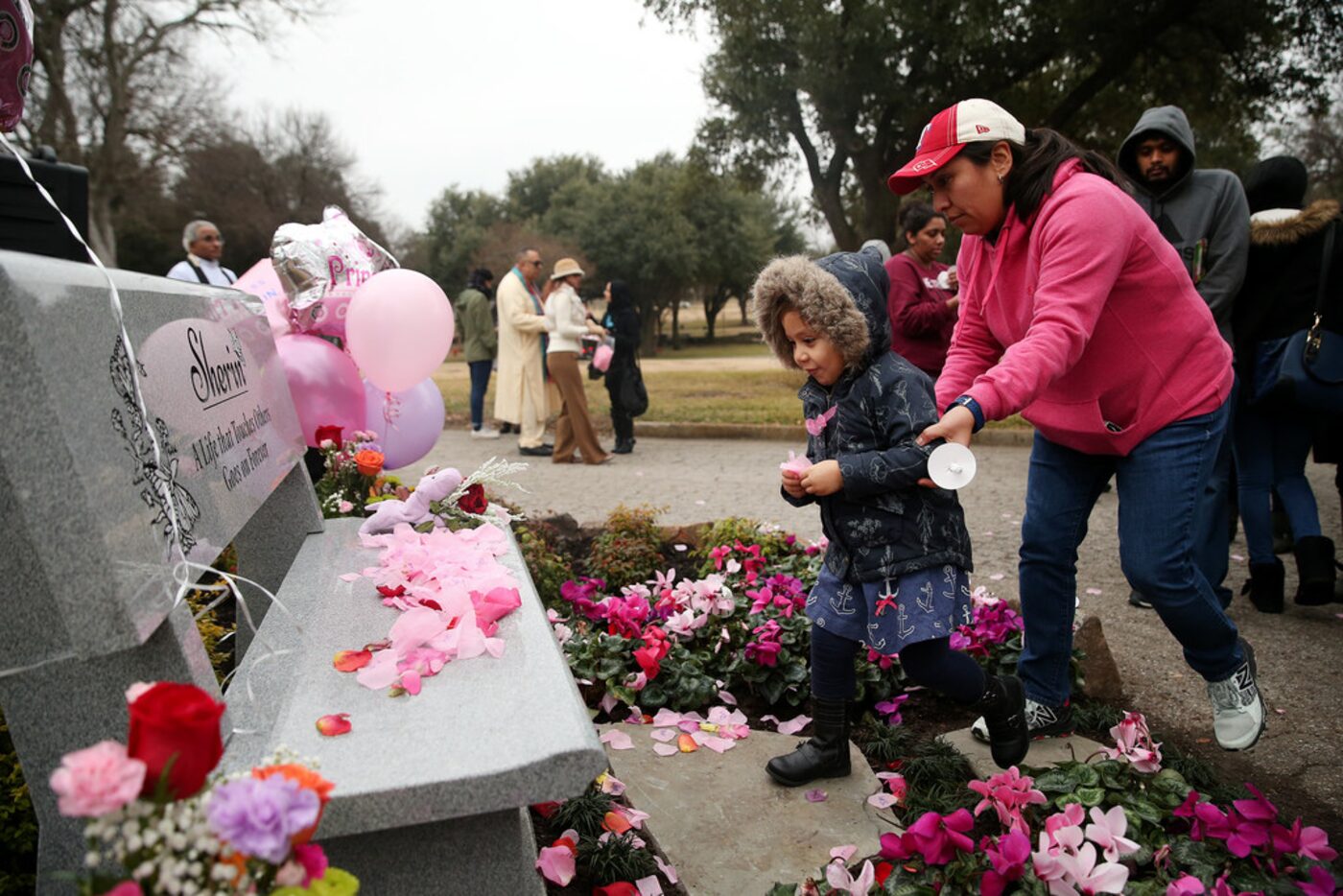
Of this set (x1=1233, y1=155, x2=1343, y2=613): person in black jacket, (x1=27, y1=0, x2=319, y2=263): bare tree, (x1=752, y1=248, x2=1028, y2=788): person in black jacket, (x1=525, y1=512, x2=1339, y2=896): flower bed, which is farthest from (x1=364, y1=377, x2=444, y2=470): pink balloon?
(x1=27, y1=0, x2=319, y2=263): bare tree

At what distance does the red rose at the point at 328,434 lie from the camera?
3.54 meters

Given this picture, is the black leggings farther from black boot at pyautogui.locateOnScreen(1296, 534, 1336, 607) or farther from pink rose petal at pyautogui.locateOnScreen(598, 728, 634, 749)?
black boot at pyautogui.locateOnScreen(1296, 534, 1336, 607)

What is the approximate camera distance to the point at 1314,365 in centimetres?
405

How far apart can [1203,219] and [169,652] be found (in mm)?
4095

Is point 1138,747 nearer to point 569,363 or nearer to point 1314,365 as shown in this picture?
point 1314,365

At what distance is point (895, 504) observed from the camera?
249 centimetres

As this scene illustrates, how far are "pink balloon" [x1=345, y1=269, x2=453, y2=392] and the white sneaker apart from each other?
270cm

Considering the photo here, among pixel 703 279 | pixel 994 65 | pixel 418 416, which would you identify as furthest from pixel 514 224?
pixel 418 416

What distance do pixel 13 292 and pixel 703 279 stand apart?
4212 centimetres

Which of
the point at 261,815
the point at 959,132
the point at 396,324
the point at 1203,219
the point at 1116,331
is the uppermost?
Result: the point at 959,132

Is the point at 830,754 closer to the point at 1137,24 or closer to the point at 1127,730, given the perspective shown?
the point at 1127,730

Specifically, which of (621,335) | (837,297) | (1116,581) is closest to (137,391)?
(837,297)

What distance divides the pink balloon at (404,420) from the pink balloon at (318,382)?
0.23m

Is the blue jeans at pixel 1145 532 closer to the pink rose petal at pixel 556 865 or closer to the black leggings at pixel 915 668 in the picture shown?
the black leggings at pixel 915 668
